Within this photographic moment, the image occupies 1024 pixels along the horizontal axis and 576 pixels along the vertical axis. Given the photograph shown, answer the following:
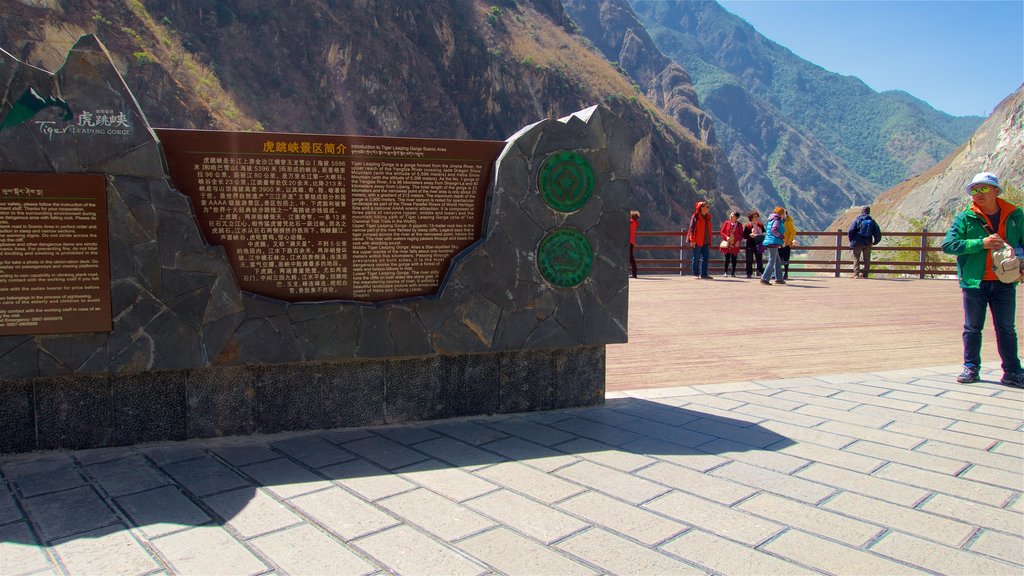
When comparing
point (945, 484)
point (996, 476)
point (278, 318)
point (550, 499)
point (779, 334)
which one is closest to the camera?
point (550, 499)

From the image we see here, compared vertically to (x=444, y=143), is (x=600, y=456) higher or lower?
lower

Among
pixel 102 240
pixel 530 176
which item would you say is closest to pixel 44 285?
pixel 102 240

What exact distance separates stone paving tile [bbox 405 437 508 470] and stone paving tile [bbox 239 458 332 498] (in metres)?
0.71

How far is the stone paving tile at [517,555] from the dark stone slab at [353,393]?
181cm

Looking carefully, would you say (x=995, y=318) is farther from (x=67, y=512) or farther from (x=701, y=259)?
(x=701, y=259)

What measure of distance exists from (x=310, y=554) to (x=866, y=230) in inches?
668

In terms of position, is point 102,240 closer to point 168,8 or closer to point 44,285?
point 44,285

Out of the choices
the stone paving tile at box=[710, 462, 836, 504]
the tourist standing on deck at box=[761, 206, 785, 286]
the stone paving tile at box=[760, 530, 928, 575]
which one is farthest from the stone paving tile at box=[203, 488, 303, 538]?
the tourist standing on deck at box=[761, 206, 785, 286]

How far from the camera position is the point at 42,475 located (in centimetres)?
372

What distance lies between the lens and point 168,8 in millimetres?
50156

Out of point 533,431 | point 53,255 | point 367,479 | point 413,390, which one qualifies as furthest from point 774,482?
point 53,255

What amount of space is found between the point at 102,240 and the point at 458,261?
212 centimetres

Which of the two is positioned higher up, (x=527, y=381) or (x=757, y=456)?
(x=527, y=381)

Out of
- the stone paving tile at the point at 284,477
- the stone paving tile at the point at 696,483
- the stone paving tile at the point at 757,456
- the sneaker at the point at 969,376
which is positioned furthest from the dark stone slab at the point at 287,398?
the sneaker at the point at 969,376
